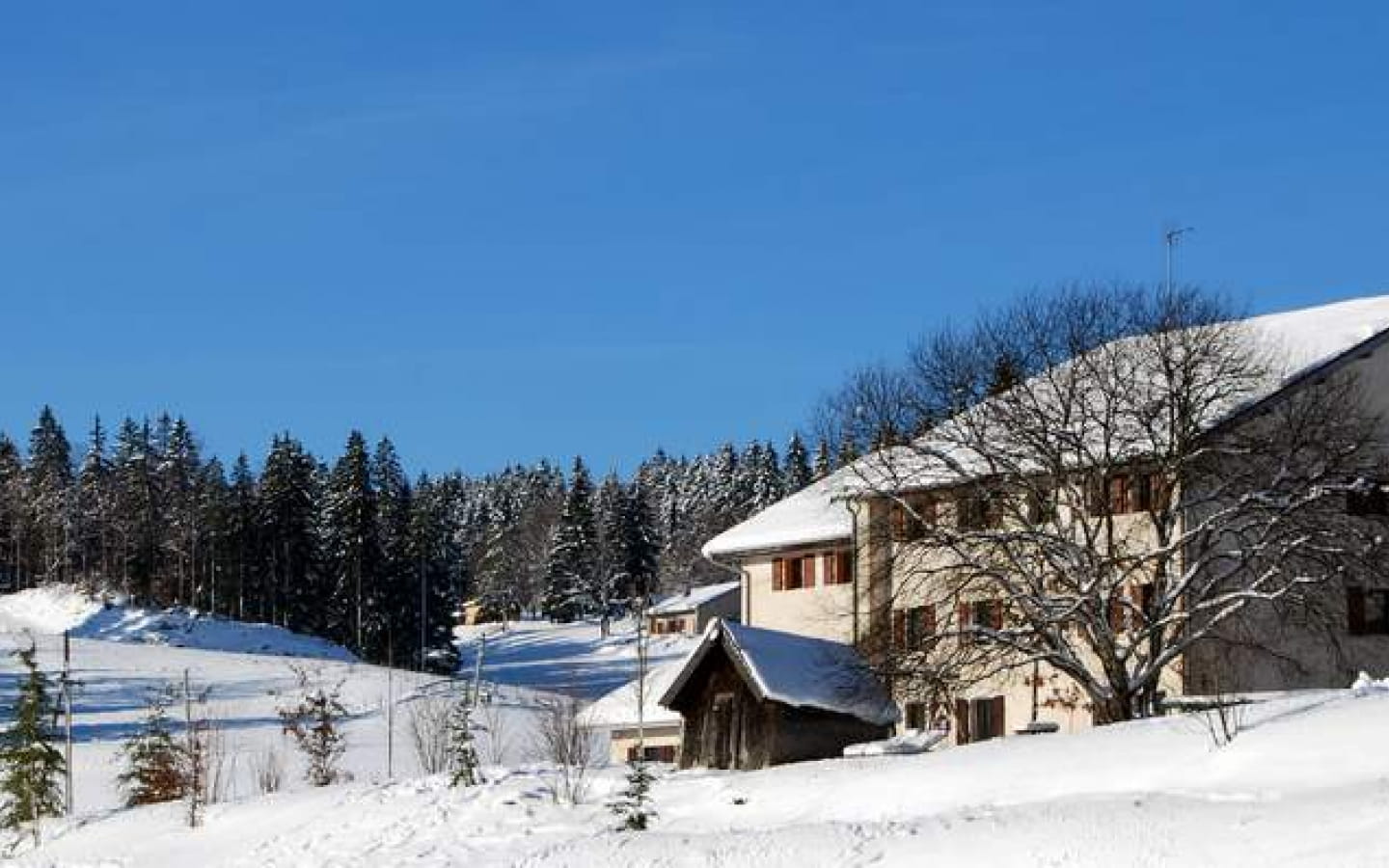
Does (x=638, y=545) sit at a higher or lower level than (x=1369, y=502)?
higher

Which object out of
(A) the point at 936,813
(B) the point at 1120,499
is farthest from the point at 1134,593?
(A) the point at 936,813

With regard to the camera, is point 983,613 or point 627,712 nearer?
point 983,613

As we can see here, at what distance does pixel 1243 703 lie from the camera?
30.5 metres

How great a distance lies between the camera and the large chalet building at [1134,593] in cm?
4106

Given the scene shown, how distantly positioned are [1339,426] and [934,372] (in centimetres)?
855

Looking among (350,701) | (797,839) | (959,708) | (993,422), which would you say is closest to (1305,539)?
(993,422)

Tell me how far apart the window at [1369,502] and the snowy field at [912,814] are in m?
12.7

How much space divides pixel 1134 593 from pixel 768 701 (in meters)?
9.18

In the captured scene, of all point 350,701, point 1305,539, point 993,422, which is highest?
point 993,422

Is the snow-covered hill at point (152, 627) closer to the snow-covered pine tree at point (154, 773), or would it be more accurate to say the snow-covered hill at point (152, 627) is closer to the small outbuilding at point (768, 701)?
the snow-covered pine tree at point (154, 773)

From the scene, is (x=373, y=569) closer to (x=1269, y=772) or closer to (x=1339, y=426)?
(x=1339, y=426)

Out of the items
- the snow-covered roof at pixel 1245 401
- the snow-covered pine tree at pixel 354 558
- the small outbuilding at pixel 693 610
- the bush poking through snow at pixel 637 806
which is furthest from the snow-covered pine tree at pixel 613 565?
the bush poking through snow at pixel 637 806

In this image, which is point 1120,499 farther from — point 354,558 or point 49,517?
point 49,517

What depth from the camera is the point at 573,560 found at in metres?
143
